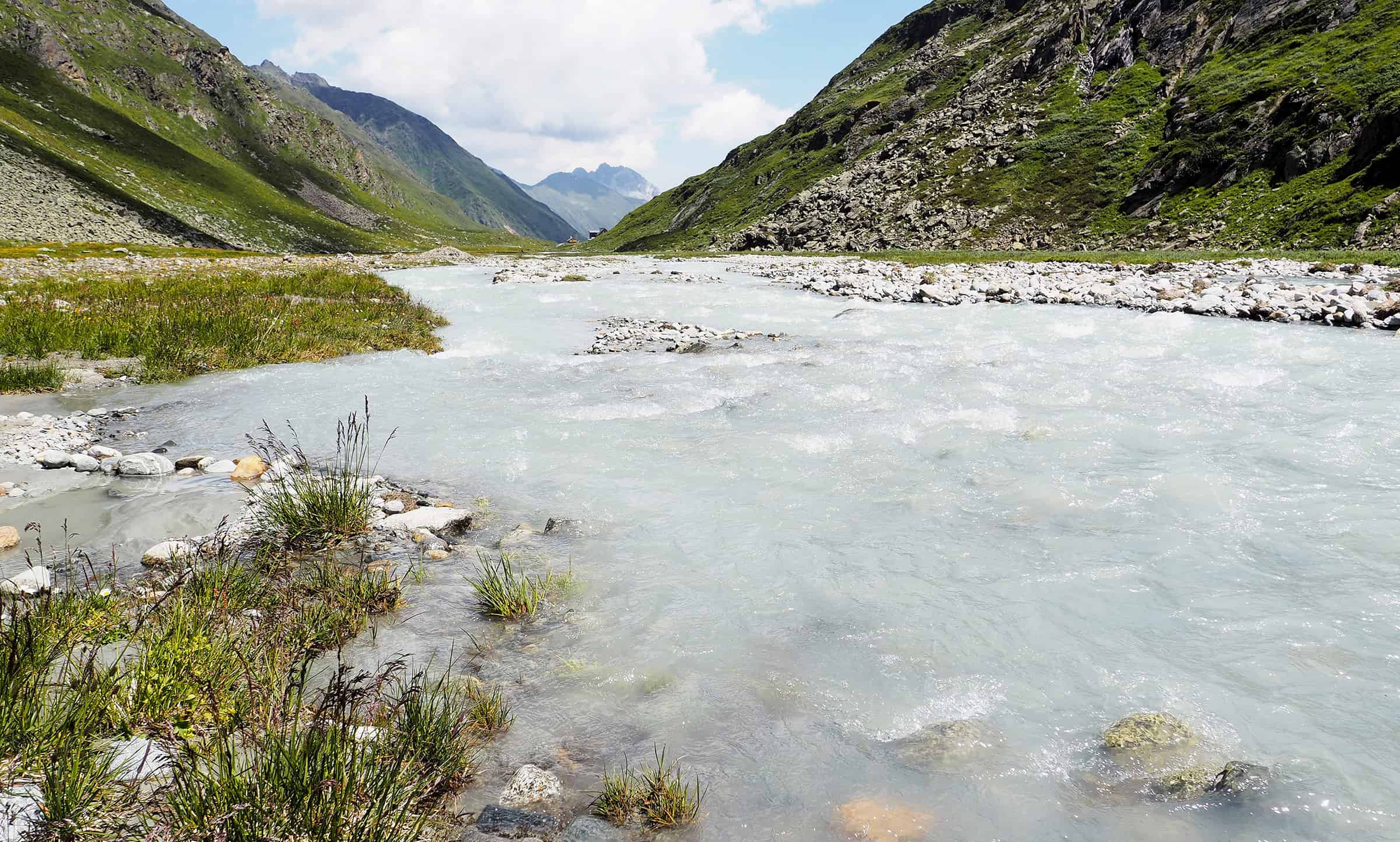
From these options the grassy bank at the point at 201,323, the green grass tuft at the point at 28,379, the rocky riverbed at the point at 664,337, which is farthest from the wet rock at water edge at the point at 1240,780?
the green grass tuft at the point at 28,379

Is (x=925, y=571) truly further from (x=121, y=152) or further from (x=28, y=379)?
(x=121, y=152)

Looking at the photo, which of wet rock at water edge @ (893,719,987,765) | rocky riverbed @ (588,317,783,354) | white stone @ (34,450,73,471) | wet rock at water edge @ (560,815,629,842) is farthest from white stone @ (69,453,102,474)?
rocky riverbed @ (588,317,783,354)

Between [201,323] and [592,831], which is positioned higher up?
[201,323]

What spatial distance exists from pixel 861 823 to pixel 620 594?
2806mm

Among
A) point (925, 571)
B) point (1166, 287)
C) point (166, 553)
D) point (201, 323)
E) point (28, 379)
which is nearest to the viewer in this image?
point (166, 553)

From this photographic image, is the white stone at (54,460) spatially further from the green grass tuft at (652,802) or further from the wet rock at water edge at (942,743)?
the wet rock at water edge at (942,743)

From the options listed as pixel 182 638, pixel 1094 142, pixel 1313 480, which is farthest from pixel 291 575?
pixel 1094 142

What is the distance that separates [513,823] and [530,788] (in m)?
0.24

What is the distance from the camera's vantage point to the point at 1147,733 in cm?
388

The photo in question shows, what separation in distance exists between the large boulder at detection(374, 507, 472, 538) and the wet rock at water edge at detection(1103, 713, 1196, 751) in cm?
583

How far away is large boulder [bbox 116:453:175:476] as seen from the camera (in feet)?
25.6

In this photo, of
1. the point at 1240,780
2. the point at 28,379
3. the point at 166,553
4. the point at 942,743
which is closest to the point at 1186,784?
the point at 1240,780

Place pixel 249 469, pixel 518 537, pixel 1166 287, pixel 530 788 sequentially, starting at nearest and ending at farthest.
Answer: pixel 530 788 → pixel 518 537 → pixel 249 469 → pixel 1166 287

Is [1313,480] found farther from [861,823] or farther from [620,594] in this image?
[620,594]
